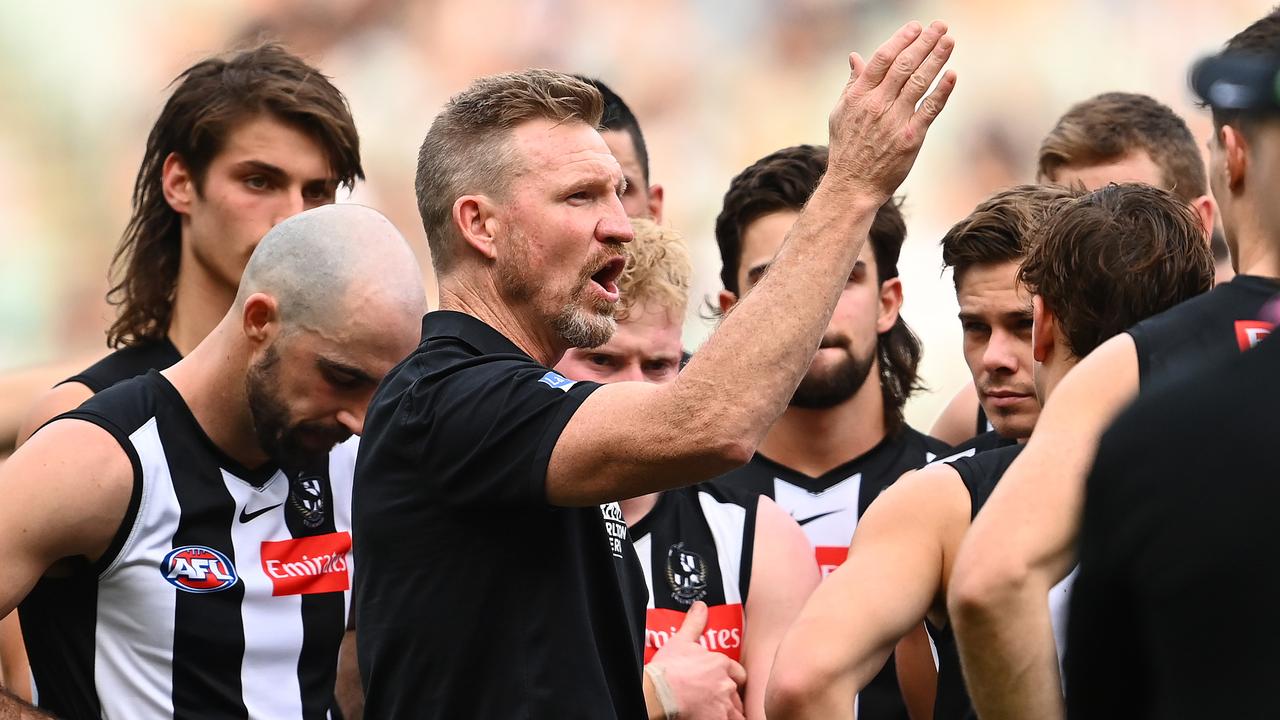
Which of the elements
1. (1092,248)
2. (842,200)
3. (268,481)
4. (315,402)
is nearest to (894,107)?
(842,200)

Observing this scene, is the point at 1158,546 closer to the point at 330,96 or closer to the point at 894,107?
the point at 894,107

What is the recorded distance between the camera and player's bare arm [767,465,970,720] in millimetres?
2879

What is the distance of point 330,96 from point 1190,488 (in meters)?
3.37

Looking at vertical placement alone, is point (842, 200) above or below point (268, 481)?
above

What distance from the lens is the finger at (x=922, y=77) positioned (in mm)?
2527

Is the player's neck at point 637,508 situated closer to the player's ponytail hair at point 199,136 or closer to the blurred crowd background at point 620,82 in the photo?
the player's ponytail hair at point 199,136

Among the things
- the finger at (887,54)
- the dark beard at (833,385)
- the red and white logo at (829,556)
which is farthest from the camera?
the dark beard at (833,385)

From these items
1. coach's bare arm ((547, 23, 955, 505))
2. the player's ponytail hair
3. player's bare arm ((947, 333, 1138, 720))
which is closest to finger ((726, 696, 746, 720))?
player's bare arm ((947, 333, 1138, 720))

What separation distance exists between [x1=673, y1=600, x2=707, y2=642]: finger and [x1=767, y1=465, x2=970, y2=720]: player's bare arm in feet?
1.57

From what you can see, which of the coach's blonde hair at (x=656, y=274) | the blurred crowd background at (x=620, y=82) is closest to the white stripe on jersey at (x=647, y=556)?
the coach's blonde hair at (x=656, y=274)

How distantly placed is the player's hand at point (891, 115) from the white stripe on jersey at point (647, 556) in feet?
4.46

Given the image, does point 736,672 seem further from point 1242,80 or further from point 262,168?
point 262,168

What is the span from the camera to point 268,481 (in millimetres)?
3447

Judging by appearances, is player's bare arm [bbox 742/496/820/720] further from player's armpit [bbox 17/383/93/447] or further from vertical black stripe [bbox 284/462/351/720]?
A: player's armpit [bbox 17/383/93/447]
